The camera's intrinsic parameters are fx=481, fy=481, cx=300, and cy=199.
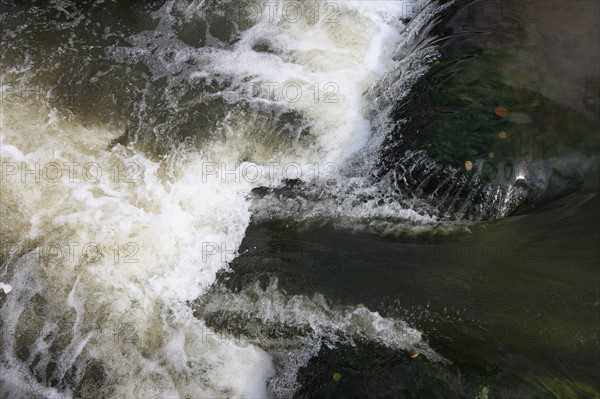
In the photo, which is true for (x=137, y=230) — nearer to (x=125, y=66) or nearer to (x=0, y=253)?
(x=0, y=253)

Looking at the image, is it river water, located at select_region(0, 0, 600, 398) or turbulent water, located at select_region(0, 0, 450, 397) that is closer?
river water, located at select_region(0, 0, 600, 398)

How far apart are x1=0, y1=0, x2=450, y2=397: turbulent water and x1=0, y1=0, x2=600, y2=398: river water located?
0.09 ft

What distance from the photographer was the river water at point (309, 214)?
475cm

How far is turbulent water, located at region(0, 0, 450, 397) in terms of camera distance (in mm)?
4977

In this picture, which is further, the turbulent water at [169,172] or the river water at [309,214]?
the turbulent water at [169,172]

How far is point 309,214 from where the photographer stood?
570 centimetres

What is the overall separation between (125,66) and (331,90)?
3.01 m

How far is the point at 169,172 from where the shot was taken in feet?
20.1

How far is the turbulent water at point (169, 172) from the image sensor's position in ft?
16.3

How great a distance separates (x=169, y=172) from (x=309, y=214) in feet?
6.21

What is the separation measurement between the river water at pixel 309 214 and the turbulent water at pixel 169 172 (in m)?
0.03

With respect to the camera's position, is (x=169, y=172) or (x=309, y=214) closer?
(x=309, y=214)

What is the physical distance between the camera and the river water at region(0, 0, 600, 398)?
4746 mm

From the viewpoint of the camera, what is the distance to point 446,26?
6.29m
